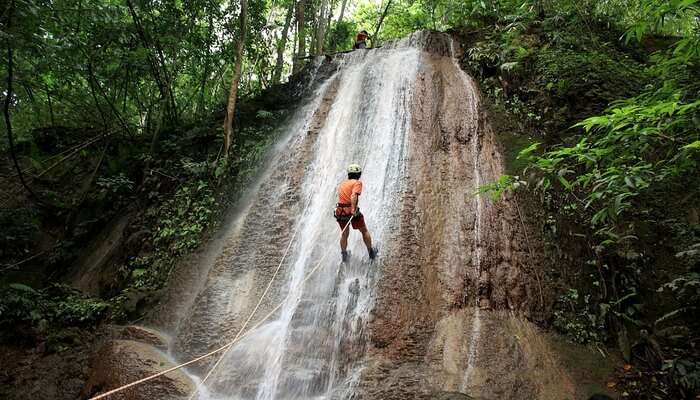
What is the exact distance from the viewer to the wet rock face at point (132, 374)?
17.5ft

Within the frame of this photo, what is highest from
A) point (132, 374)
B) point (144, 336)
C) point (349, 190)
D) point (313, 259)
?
point (349, 190)

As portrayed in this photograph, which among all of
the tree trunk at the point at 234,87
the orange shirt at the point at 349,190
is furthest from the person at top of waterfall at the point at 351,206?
the tree trunk at the point at 234,87

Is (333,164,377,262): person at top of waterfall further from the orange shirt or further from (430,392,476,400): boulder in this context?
(430,392,476,400): boulder

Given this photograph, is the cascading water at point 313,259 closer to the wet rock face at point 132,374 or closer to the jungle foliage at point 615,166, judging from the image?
the wet rock face at point 132,374

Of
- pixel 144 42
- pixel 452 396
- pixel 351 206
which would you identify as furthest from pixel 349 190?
pixel 144 42

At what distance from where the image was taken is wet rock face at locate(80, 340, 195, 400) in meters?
5.33

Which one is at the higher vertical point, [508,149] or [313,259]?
[508,149]

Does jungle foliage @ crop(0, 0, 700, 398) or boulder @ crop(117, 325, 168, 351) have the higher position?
jungle foliage @ crop(0, 0, 700, 398)

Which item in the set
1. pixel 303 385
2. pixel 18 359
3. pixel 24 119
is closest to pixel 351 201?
pixel 303 385

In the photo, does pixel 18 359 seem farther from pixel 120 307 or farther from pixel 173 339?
pixel 173 339

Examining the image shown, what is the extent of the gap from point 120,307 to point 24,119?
1063 cm

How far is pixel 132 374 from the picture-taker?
18.2 ft

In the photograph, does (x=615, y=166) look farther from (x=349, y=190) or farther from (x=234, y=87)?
(x=234, y=87)

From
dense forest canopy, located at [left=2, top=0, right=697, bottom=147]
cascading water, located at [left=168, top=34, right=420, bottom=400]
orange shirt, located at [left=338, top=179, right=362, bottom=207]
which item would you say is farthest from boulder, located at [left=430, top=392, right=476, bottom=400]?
dense forest canopy, located at [left=2, top=0, right=697, bottom=147]
